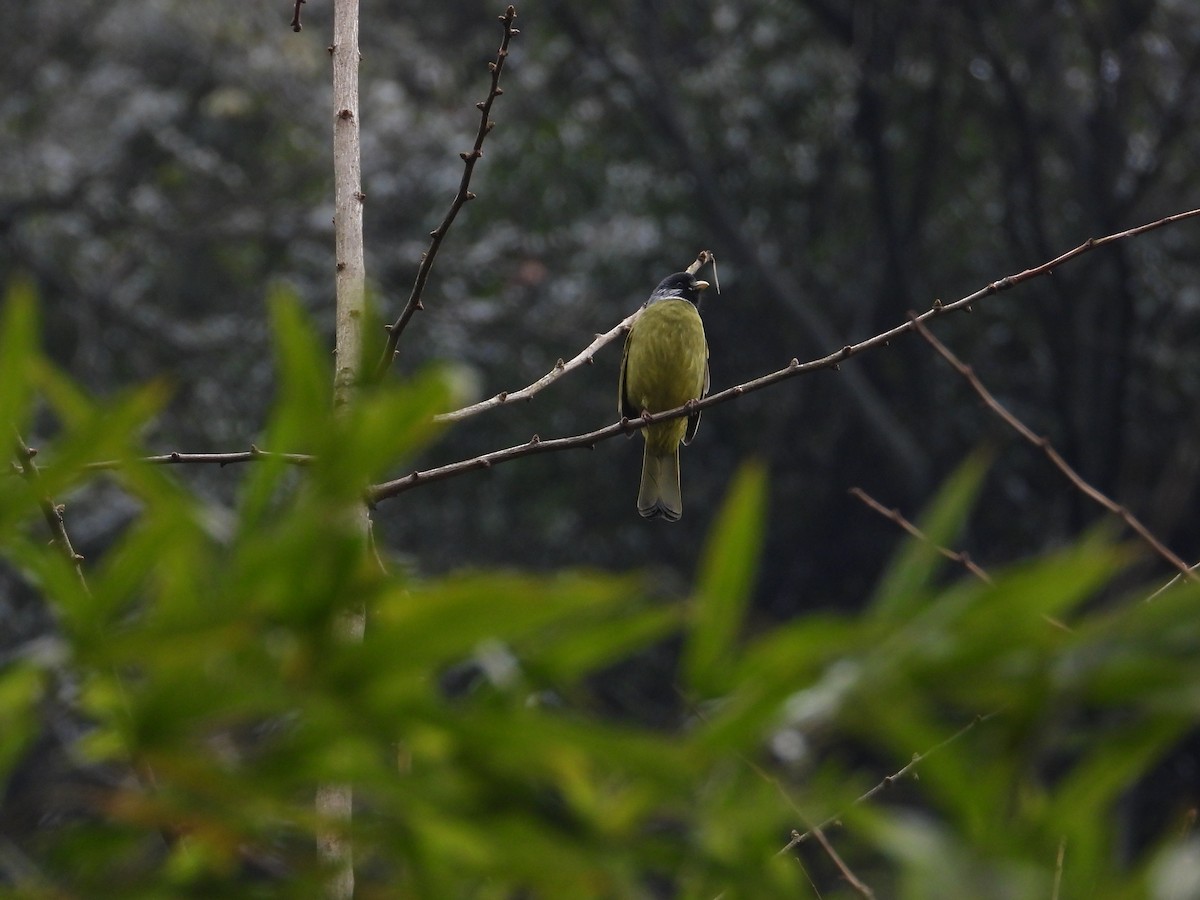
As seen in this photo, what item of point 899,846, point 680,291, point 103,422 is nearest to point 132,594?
point 103,422

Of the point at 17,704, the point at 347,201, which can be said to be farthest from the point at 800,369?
the point at 17,704

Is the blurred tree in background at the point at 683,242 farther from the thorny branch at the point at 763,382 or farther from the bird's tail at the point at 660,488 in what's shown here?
the thorny branch at the point at 763,382

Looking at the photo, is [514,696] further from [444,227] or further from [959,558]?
[444,227]

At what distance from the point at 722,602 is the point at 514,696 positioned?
5.1 inches

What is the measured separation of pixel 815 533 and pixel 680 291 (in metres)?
5.62

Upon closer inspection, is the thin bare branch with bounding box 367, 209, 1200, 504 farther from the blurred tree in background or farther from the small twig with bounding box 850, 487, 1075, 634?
the blurred tree in background

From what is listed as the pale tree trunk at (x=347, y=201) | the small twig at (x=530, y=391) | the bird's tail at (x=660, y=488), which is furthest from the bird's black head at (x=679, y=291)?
the pale tree trunk at (x=347, y=201)

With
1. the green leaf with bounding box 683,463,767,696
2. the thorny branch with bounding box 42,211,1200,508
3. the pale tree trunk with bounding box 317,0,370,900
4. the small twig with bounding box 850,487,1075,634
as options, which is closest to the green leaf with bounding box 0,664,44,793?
the green leaf with bounding box 683,463,767,696

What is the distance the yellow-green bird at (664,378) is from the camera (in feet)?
16.2

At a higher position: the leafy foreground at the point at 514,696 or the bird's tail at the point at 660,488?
the leafy foreground at the point at 514,696

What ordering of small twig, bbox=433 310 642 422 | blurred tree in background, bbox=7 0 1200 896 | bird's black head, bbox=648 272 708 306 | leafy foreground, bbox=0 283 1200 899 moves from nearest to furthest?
leafy foreground, bbox=0 283 1200 899
small twig, bbox=433 310 642 422
bird's black head, bbox=648 272 708 306
blurred tree in background, bbox=7 0 1200 896

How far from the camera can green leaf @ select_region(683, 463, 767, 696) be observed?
2.94 ft

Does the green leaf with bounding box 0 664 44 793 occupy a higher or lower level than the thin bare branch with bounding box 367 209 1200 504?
higher

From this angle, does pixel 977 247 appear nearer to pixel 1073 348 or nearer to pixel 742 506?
pixel 1073 348
